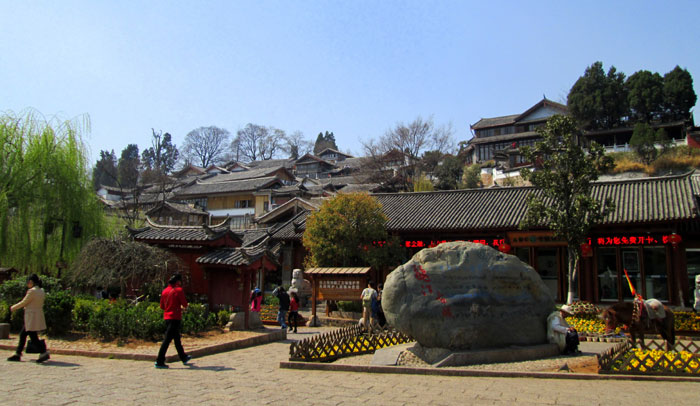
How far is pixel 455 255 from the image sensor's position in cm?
893

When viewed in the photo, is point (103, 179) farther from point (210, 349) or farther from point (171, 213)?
point (210, 349)

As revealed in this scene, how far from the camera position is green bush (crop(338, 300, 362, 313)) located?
17.4 metres

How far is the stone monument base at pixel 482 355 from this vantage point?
8031 millimetres

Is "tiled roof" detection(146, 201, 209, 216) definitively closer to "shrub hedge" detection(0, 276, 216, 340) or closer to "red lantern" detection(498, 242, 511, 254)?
"shrub hedge" detection(0, 276, 216, 340)

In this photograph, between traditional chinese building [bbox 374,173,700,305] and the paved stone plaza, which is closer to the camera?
the paved stone plaza

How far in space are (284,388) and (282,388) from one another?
0.03 metres

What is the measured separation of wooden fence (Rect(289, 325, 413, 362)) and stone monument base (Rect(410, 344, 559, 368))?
152 centimetres

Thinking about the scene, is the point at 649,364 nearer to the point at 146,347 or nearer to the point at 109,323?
the point at 146,347

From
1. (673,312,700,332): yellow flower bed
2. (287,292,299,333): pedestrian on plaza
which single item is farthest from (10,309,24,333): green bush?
(673,312,700,332): yellow flower bed

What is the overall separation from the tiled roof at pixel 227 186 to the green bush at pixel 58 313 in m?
30.1

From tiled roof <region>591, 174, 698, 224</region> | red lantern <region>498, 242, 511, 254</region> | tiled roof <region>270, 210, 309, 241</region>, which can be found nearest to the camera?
tiled roof <region>591, 174, 698, 224</region>

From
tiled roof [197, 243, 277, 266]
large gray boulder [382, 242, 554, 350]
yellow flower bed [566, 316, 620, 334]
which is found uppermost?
tiled roof [197, 243, 277, 266]

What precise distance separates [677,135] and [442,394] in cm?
4155

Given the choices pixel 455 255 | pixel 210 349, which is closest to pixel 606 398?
pixel 455 255
